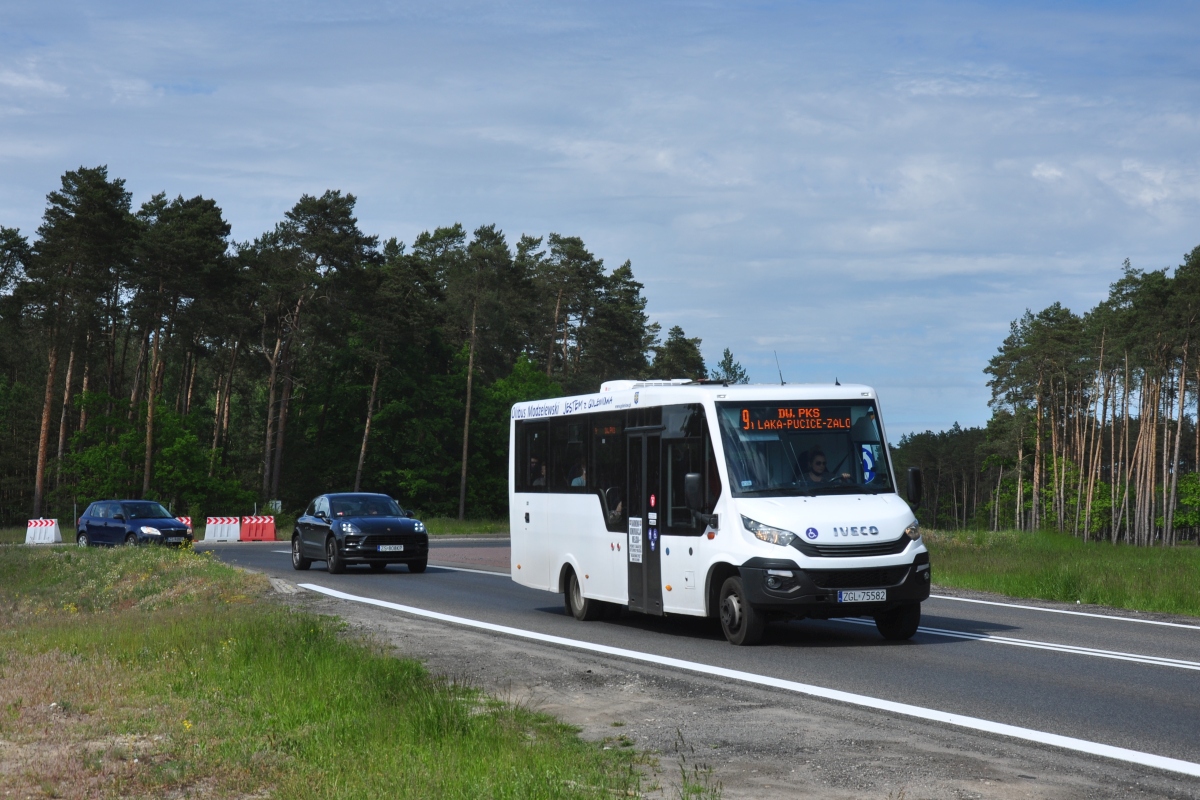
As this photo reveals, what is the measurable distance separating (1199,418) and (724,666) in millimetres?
90824

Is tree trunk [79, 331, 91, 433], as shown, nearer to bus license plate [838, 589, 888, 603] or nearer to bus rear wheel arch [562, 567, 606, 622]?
bus rear wheel arch [562, 567, 606, 622]

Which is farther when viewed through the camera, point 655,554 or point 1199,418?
point 1199,418

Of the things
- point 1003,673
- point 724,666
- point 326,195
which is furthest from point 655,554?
point 326,195

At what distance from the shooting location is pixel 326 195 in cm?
6581

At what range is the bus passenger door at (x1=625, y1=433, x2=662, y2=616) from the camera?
15.4 metres

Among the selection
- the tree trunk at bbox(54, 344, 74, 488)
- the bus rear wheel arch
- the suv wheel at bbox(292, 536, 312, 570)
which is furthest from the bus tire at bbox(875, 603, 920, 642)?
the tree trunk at bbox(54, 344, 74, 488)

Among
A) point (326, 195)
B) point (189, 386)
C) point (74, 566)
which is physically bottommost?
point (74, 566)

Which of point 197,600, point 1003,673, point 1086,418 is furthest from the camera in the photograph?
point 1086,418

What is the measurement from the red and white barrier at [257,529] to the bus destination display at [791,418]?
127 ft

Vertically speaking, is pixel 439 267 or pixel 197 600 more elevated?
pixel 439 267

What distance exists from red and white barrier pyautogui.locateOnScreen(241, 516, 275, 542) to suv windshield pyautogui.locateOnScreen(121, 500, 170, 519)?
10.8m

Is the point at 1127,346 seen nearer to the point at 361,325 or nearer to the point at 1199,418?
the point at 1199,418

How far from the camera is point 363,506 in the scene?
94.3 ft

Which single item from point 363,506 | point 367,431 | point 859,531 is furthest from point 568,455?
point 367,431
